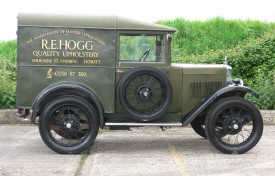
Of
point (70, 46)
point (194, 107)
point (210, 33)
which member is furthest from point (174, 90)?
point (210, 33)

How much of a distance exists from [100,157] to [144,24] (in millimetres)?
1955

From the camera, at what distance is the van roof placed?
8961 millimetres

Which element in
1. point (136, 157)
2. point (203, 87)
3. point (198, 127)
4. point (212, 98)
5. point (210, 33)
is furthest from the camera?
point (210, 33)

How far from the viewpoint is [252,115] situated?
9180 millimetres

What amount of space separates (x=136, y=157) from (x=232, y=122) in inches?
58.2

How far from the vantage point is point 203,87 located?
9.48m

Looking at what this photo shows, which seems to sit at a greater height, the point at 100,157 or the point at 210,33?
the point at 210,33

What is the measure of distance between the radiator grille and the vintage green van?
0.88 ft

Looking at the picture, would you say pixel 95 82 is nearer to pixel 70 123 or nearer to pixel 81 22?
pixel 70 123

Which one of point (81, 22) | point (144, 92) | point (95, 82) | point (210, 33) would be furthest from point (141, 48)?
point (210, 33)

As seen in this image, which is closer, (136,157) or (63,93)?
(136,157)

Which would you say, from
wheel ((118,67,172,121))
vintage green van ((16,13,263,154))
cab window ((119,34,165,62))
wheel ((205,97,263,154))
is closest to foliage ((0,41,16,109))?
vintage green van ((16,13,263,154))

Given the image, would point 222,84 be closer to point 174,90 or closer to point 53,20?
point 174,90

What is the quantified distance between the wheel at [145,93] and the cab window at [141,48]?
314 mm
